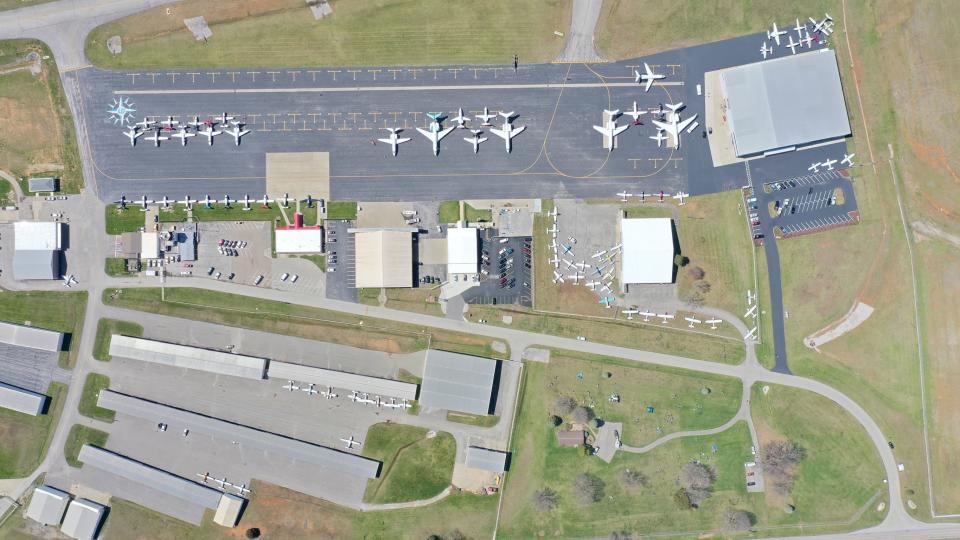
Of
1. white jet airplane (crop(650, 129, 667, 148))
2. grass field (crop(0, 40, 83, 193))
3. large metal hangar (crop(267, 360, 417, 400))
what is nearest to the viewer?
large metal hangar (crop(267, 360, 417, 400))

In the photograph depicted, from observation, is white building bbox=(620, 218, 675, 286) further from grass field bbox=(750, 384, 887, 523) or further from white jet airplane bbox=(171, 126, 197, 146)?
white jet airplane bbox=(171, 126, 197, 146)

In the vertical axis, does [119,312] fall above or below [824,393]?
above

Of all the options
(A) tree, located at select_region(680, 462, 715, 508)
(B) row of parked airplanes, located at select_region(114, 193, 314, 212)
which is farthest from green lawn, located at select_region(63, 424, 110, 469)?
(A) tree, located at select_region(680, 462, 715, 508)

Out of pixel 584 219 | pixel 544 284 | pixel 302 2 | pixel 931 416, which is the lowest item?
pixel 931 416

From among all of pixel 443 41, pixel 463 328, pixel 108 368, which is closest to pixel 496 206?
pixel 463 328

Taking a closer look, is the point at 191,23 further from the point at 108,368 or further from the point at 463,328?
the point at 463,328

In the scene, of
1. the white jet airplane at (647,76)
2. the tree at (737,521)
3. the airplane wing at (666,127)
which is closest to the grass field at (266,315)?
the airplane wing at (666,127)
